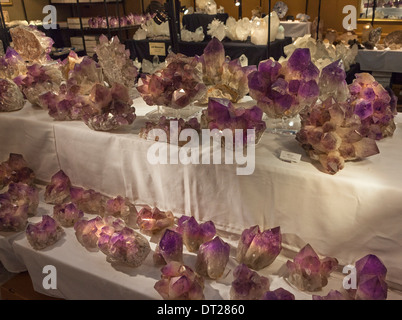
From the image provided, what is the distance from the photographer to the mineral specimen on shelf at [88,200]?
1.20 metres

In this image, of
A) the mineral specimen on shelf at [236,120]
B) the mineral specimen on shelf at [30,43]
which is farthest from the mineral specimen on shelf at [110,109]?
the mineral specimen on shelf at [30,43]

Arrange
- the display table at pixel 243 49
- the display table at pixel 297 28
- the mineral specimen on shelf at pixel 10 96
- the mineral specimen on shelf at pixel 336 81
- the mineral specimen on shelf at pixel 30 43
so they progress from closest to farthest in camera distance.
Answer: the mineral specimen on shelf at pixel 336 81
the mineral specimen on shelf at pixel 10 96
the mineral specimen on shelf at pixel 30 43
the display table at pixel 243 49
the display table at pixel 297 28

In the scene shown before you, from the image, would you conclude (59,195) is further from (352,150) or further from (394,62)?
(394,62)

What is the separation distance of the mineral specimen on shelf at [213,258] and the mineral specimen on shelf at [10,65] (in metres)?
1.15

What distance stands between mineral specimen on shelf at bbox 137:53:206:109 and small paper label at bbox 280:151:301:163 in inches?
12.7

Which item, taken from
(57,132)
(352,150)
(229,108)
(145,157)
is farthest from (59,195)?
(352,150)

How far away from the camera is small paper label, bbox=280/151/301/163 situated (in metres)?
0.91

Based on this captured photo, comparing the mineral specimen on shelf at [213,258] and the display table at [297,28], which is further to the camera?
the display table at [297,28]

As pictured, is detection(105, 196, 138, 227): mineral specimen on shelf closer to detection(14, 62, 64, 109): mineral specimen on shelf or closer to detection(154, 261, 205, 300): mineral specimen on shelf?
detection(154, 261, 205, 300): mineral specimen on shelf

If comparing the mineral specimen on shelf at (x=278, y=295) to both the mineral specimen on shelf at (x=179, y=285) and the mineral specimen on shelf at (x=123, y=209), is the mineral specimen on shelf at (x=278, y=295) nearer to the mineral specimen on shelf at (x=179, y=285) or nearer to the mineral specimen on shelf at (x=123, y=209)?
the mineral specimen on shelf at (x=179, y=285)

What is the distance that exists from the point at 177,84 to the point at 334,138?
18.3 inches

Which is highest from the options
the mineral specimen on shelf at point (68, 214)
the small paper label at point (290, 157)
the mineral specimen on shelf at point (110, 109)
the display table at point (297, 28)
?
the mineral specimen on shelf at point (110, 109)

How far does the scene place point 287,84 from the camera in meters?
0.95

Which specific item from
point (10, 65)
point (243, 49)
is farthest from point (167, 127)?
point (243, 49)
